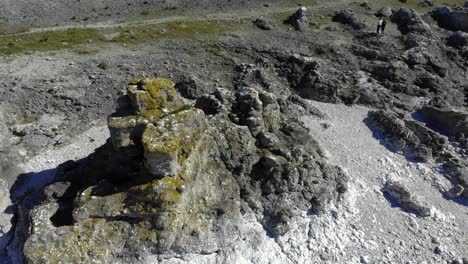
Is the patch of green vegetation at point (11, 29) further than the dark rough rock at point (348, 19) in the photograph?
No

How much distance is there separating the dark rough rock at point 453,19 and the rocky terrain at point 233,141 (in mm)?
342

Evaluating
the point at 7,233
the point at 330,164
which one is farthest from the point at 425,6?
the point at 7,233

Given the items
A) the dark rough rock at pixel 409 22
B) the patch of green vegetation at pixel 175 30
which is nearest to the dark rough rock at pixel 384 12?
the dark rough rock at pixel 409 22

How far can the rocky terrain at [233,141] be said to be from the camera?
2556 centimetres

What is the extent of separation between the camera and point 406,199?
32688mm

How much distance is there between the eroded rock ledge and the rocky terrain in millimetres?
107

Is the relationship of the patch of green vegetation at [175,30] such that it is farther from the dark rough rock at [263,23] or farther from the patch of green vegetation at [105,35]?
the dark rough rock at [263,23]

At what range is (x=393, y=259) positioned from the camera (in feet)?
93.3

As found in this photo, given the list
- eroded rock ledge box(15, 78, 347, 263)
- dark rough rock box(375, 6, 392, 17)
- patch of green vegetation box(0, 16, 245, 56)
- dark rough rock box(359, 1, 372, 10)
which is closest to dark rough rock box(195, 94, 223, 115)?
eroded rock ledge box(15, 78, 347, 263)

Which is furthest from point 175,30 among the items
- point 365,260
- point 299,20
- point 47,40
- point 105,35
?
point 365,260

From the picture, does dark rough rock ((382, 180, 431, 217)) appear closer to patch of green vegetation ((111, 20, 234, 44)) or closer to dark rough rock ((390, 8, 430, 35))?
dark rough rock ((390, 8, 430, 35))

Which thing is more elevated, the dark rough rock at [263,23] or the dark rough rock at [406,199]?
the dark rough rock at [263,23]

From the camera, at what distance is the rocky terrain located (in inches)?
1006

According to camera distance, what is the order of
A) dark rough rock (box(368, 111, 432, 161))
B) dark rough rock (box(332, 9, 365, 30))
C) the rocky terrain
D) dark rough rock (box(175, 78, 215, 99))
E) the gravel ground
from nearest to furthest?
the rocky terrain < the gravel ground < dark rough rock (box(368, 111, 432, 161)) < dark rough rock (box(175, 78, 215, 99)) < dark rough rock (box(332, 9, 365, 30))
